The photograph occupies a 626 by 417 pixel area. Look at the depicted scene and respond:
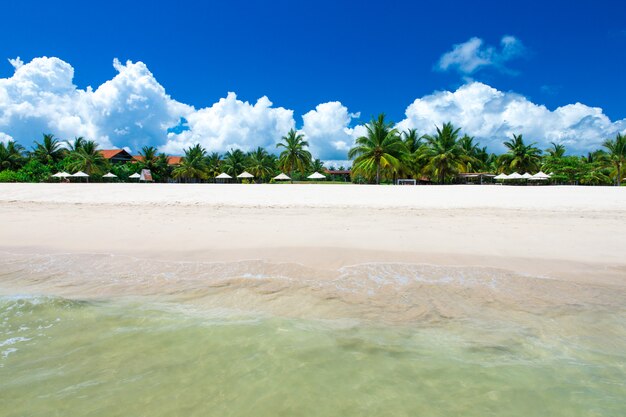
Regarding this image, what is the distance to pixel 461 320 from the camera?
397 cm

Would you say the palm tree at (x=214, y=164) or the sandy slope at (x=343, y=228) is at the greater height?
the palm tree at (x=214, y=164)

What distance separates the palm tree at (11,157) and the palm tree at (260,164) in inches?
1283

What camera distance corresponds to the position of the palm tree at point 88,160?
5131 cm

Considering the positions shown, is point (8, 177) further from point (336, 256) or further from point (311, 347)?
point (311, 347)

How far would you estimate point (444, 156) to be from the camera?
43.3 meters

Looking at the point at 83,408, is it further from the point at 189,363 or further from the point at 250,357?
the point at 250,357

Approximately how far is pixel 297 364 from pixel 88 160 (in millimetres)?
57944

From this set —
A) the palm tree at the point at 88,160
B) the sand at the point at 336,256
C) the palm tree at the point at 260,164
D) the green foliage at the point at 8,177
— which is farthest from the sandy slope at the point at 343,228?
the palm tree at the point at 260,164

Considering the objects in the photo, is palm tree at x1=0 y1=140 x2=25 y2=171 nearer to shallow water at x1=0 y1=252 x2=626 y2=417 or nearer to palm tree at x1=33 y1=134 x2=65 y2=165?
palm tree at x1=33 y1=134 x2=65 y2=165

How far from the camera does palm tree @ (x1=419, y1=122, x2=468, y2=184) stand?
43.8 metres

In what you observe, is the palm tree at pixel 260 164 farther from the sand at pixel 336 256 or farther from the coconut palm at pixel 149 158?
the sand at pixel 336 256

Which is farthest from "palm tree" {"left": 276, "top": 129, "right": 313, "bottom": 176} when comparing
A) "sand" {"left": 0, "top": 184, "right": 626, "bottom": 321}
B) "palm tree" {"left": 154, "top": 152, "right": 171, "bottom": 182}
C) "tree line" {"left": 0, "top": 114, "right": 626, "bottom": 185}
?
"sand" {"left": 0, "top": 184, "right": 626, "bottom": 321}

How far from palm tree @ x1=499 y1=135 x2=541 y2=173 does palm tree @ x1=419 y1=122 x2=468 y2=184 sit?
1232 centimetres

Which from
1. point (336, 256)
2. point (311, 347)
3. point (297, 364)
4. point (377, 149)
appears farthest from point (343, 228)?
point (377, 149)
